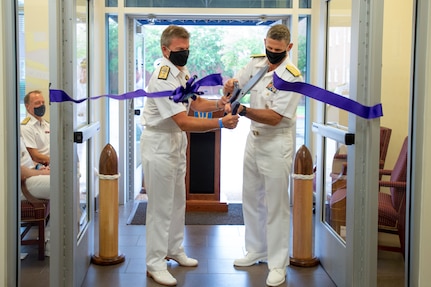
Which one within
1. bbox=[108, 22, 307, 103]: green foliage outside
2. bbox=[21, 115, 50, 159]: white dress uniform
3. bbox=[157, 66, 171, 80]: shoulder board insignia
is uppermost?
bbox=[108, 22, 307, 103]: green foliage outside

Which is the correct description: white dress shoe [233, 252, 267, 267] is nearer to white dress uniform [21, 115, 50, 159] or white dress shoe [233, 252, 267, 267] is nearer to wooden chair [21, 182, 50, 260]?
wooden chair [21, 182, 50, 260]

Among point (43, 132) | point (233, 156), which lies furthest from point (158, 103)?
point (233, 156)

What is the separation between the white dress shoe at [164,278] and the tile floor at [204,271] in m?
0.06

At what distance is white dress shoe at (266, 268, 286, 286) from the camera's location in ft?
12.4

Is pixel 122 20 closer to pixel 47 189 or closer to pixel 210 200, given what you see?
pixel 210 200

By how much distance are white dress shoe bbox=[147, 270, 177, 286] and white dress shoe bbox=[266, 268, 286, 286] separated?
2.15ft

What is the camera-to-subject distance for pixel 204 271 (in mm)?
4105

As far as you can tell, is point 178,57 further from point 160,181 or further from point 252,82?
point 160,181

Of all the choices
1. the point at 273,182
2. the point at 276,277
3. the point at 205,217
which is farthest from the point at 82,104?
the point at 205,217

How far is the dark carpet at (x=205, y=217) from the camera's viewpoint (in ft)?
18.3

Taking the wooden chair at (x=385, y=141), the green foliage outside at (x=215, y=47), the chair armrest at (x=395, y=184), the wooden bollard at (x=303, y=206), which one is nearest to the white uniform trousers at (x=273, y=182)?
the wooden bollard at (x=303, y=206)

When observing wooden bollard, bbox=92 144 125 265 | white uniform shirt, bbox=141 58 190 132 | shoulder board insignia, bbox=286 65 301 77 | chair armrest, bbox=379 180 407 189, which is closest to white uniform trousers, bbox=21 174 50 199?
wooden bollard, bbox=92 144 125 265

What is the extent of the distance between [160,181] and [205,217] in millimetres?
2093

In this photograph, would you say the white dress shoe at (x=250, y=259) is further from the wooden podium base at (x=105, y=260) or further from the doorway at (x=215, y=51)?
the doorway at (x=215, y=51)
